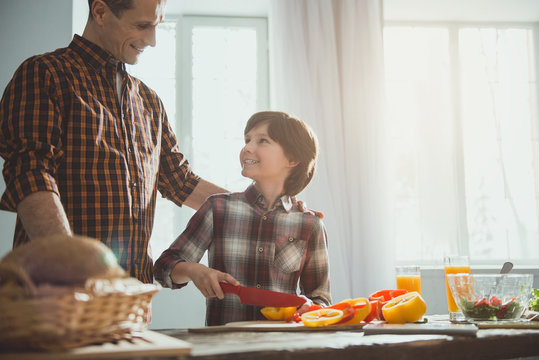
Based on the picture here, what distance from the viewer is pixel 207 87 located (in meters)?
3.28

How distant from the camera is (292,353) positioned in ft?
2.59

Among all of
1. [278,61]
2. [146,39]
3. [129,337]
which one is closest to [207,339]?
[129,337]

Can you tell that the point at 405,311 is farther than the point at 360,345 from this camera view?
Yes

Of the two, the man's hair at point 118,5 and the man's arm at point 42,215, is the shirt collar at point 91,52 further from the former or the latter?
the man's arm at point 42,215

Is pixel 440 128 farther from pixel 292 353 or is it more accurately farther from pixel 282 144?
pixel 292 353

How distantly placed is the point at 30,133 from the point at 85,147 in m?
0.14

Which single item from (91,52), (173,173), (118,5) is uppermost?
(118,5)

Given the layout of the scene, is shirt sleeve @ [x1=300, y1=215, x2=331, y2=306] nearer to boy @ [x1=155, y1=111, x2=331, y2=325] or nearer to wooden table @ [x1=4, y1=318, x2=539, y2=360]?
boy @ [x1=155, y1=111, x2=331, y2=325]

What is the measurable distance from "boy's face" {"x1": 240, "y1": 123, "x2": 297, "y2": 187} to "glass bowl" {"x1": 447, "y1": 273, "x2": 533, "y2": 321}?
2.13 feet

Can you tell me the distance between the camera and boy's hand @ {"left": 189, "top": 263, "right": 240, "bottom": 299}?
4.23 feet

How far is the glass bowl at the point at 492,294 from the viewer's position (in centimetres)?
119

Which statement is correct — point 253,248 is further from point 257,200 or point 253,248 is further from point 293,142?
point 293,142

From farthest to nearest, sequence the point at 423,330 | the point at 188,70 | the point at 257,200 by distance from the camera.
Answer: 1. the point at 188,70
2. the point at 257,200
3. the point at 423,330

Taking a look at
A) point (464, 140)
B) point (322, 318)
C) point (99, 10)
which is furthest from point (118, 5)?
point (464, 140)
